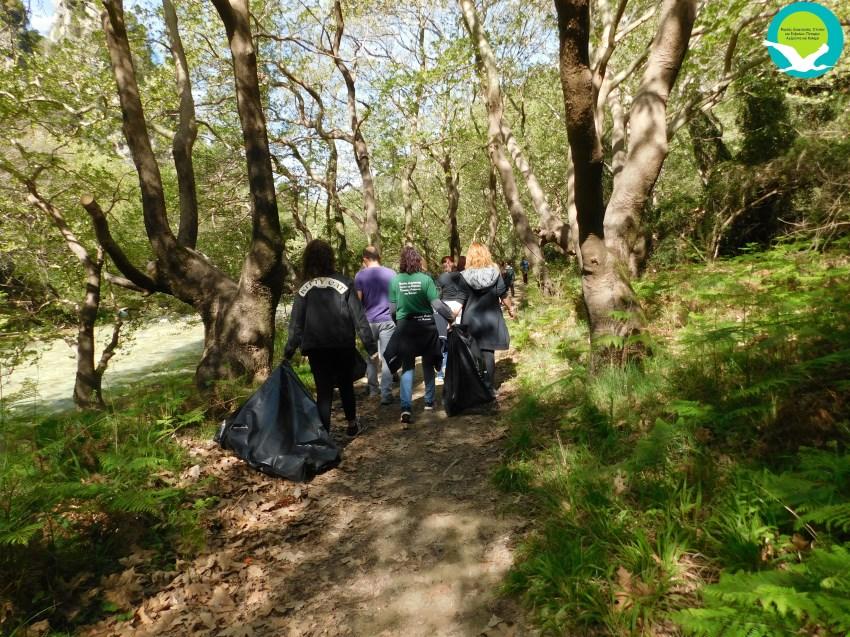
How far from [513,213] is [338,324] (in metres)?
7.25

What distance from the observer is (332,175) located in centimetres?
1923

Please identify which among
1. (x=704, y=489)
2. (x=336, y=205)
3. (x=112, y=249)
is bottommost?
(x=704, y=489)

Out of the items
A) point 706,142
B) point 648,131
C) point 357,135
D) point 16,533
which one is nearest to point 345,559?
point 16,533

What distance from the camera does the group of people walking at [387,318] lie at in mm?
4656

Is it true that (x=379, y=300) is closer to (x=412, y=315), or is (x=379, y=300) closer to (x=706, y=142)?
(x=412, y=315)

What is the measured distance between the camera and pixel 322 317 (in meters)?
4.62

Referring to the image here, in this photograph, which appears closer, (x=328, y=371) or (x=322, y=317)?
(x=322, y=317)

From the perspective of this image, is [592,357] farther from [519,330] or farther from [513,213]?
[513,213]

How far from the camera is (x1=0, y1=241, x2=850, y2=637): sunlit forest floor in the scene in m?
2.01

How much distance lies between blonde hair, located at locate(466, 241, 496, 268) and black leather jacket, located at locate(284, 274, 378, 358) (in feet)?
5.77

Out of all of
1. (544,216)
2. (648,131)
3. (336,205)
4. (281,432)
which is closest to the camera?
(281,432)

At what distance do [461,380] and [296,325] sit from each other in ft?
6.74

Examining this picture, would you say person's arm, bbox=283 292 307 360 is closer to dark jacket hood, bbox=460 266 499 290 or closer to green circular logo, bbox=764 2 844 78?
dark jacket hood, bbox=460 266 499 290

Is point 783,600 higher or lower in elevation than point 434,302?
lower
